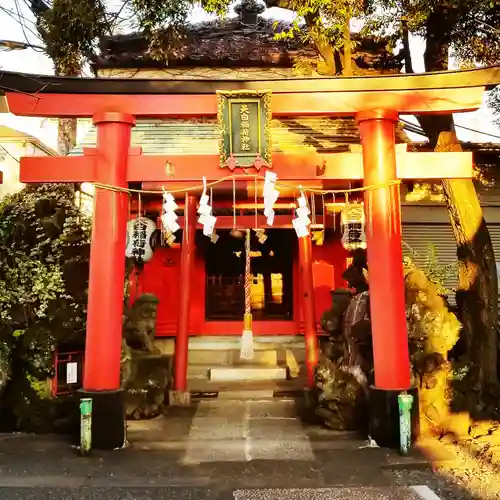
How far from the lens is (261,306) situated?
43.4 ft

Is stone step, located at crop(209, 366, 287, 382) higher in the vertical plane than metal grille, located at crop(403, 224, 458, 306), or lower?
lower

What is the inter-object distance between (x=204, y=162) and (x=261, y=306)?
6.51 m

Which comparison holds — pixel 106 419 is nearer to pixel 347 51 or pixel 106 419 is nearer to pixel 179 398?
pixel 179 398

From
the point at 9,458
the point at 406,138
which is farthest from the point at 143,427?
the point at 406,138

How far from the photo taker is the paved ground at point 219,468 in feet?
17.8

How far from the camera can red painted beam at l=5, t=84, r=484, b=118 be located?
745 cm

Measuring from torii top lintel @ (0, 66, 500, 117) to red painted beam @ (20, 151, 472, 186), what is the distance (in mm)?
711

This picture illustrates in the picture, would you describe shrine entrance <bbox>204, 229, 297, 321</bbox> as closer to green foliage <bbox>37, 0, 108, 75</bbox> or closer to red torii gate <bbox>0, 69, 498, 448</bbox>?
green foliage <bbox>37, 0, 108, 75</bbox>

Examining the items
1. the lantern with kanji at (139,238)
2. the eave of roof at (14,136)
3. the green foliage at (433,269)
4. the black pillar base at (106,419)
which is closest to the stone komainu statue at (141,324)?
Answer: the lantern with kanji at (139,238)

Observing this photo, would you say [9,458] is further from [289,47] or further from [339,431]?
[289,47]

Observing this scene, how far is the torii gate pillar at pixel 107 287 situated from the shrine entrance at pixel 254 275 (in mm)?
5875

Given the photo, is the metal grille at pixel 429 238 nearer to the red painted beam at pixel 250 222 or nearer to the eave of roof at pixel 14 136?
the red painted beam at pixel 250 222

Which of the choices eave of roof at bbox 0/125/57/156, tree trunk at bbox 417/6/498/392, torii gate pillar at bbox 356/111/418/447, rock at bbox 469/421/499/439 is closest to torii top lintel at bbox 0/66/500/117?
torii gate pillar at bbox 356/111/418/447

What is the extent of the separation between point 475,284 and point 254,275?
19.9ft
